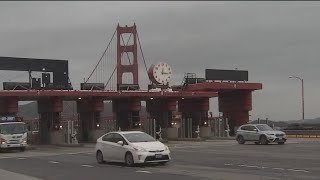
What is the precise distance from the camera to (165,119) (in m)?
57.8

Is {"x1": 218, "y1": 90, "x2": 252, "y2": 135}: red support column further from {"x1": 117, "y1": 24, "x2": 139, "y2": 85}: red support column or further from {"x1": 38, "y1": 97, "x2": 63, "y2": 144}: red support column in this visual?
{"x1": 38, "y1": 97, "x2": 63, "y2": 144}: red support column

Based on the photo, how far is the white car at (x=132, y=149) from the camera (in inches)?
842

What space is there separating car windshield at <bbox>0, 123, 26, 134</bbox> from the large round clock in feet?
77.6

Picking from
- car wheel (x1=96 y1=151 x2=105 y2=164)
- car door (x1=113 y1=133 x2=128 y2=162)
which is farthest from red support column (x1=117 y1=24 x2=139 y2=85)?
car door (x1=113 y1=133 x2=128 y2=162)

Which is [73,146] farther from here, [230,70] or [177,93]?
[230,70]

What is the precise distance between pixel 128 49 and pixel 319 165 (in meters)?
62.8

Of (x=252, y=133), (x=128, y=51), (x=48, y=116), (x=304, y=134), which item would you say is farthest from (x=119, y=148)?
(x=128, y=51)

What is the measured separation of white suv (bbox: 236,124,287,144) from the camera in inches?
1453

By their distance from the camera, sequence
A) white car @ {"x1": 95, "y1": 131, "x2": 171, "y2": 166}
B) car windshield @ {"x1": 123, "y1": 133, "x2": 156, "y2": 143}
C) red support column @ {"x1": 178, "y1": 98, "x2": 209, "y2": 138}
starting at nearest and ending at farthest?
1. white car @ {"x1": 95, "y1": 131, "x2": 171, "y2": 166}
2. car windshield @ {"x1": 123, "y1": 133, "x2": 156, "y2": 143}
3. red support column @ {"x1": 178, "y1": 98, "x2": 209, "y2": 138}

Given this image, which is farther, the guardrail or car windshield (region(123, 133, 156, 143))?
the guardrail

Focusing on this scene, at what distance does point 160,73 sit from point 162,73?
0.69 feet

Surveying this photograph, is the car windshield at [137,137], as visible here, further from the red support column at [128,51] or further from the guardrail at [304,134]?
the red support column at [128,51]

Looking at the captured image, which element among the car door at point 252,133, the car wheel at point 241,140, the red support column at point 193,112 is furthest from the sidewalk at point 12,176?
the red support column at point 193,112

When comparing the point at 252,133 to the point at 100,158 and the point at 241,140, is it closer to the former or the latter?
the point at 241,140
